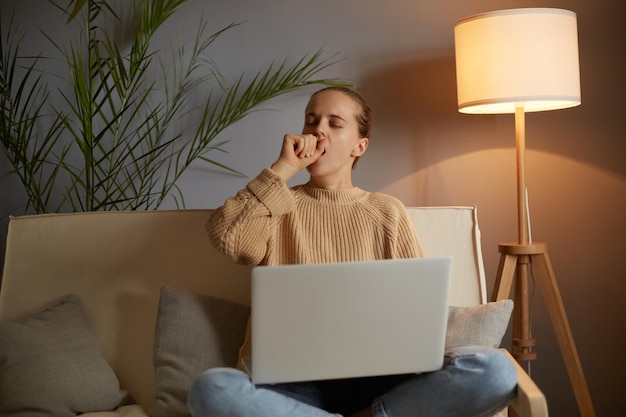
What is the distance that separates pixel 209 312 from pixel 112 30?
4.55 feet

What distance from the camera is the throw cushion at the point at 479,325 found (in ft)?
6.65

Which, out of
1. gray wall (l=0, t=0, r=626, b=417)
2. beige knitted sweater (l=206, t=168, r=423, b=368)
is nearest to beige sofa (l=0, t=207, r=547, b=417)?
beige knitted sweater (l=206, t=168, r=423, b=368)

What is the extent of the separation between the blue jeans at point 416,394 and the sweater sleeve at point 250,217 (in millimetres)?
388

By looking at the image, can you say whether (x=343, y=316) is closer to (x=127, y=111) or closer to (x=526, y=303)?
(x=526, y=303)

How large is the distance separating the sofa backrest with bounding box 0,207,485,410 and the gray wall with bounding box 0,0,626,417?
673 mm

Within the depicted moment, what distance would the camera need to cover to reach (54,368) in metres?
2.11

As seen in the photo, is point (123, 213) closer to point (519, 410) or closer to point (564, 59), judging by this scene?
point (519, 410)

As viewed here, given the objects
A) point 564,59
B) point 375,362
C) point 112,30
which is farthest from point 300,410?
point 112,30

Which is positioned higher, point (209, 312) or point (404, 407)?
point (209, 312)

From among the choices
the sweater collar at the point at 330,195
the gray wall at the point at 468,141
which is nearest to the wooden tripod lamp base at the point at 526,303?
the gray wall at the point at 468,141

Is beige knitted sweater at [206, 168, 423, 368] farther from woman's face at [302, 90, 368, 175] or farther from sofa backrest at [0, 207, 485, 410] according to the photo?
sofa backrest at [0, 207, 485, 410]

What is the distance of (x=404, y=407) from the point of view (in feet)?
5.79

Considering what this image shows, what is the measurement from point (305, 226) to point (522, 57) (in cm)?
88

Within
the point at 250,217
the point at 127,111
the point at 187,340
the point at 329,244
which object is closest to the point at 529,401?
the point at 329,244
